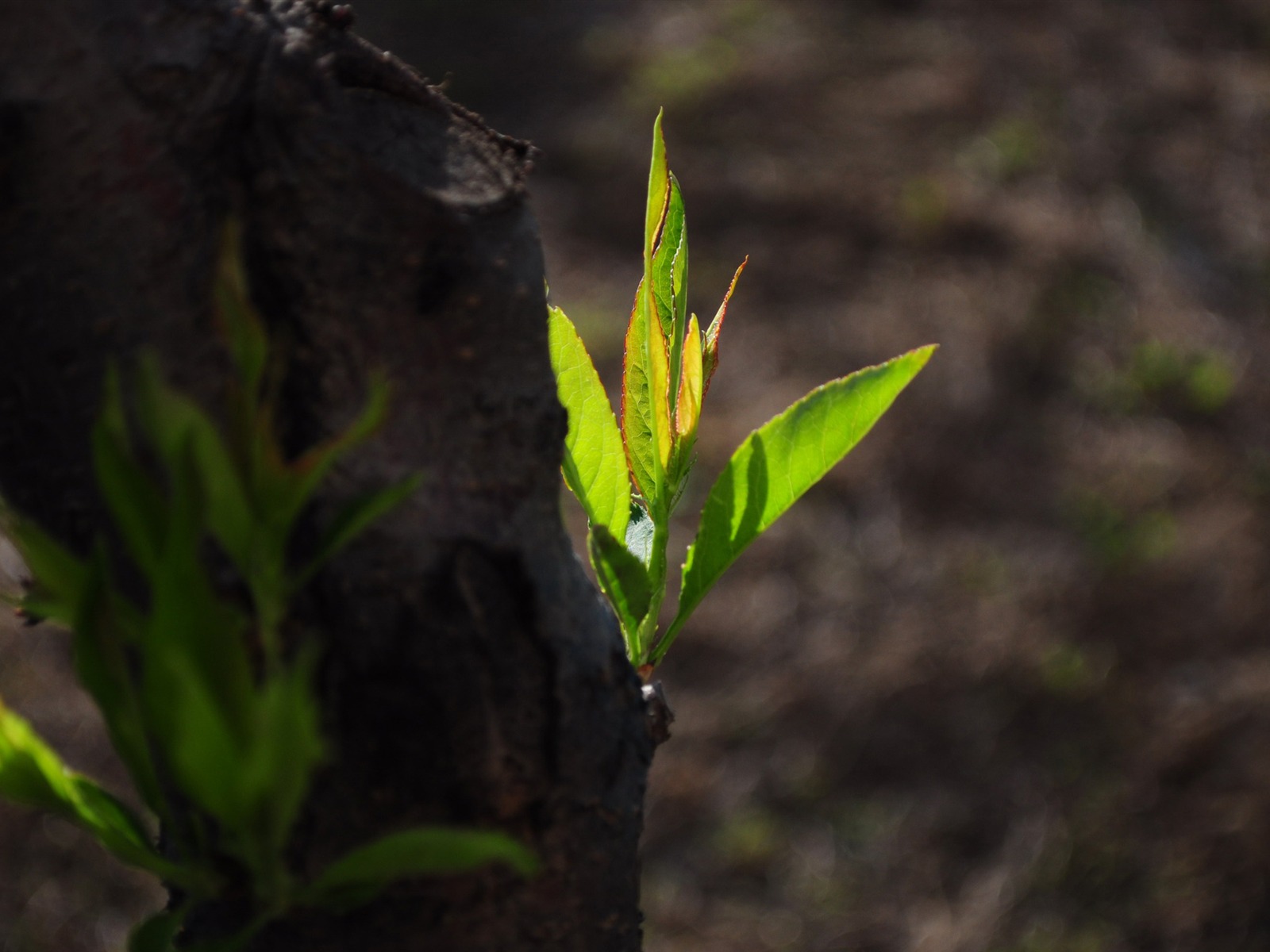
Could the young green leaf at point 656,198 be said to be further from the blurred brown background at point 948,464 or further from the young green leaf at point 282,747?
the blurred brown background at point 948,464

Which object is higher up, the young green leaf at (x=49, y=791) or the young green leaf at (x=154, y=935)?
the young green leaf at (x=49, y=791)

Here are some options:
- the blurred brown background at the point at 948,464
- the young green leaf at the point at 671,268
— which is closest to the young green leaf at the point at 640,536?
the young green leaf at the point at 671,268

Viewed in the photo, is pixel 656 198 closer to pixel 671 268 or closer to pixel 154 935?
pixel 671 268

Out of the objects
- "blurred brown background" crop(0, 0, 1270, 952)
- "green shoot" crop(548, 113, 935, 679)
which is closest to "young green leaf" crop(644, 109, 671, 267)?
"green shoot" crop(548, 113, 935, 679)

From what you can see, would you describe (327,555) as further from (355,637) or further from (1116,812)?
(1116,812)

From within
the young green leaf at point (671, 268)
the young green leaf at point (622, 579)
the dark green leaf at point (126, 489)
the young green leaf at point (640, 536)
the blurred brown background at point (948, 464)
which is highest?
the dark green leaf at point (126, 489)

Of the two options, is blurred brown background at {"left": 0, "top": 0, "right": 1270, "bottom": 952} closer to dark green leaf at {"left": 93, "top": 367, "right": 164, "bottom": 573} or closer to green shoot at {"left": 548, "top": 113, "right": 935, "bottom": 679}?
green shoot at {"left": 548, "top": 113, "right": 935, "bottom": 679}
